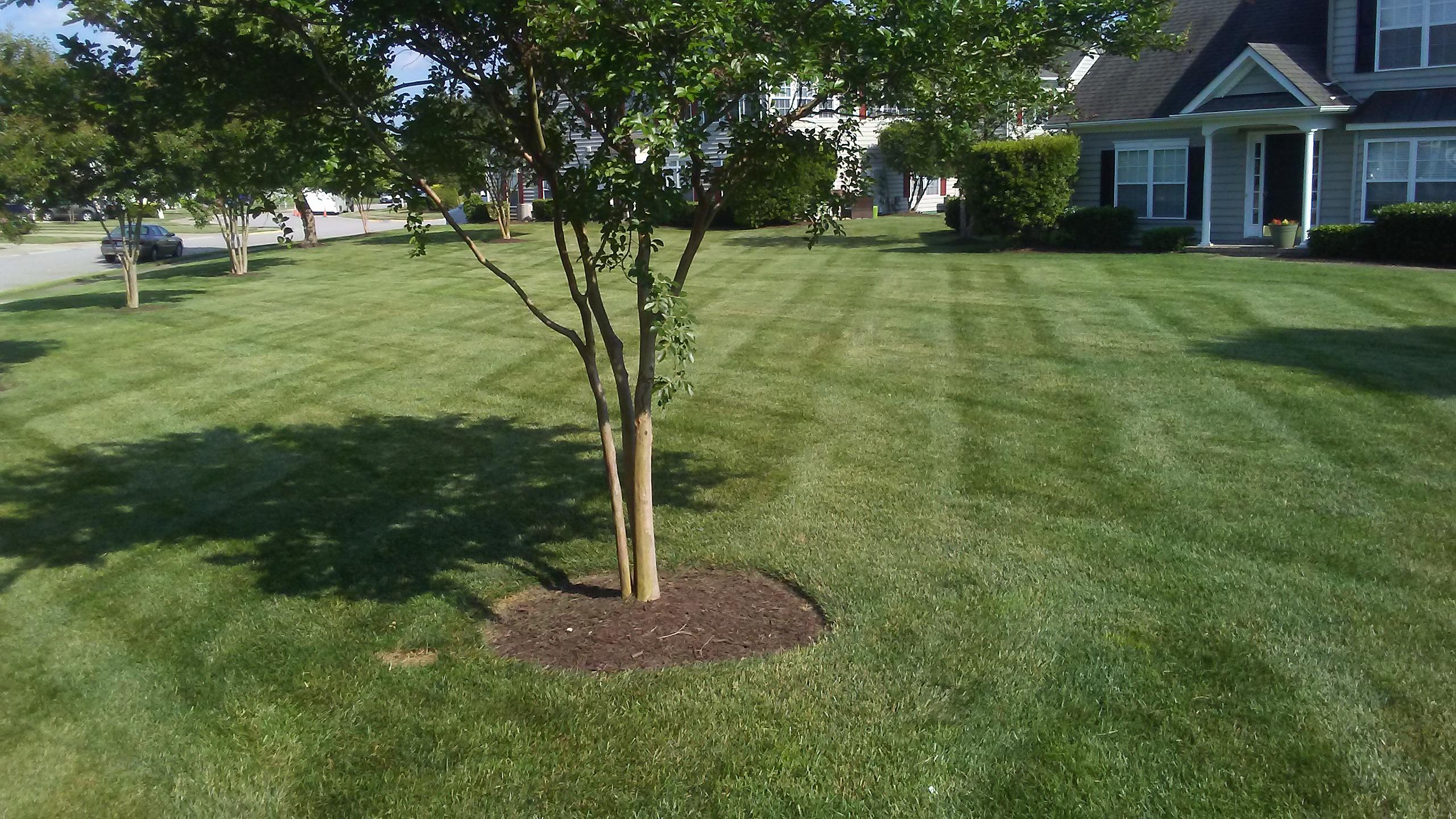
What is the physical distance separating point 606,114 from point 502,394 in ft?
20.5

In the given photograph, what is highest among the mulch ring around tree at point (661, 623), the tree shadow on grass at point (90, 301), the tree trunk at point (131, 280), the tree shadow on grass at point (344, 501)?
the tree trunk at point (131, 280)

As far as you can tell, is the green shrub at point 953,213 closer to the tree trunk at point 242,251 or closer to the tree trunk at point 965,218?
the tree trunk at point 965,218

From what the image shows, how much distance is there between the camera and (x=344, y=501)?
860 cm

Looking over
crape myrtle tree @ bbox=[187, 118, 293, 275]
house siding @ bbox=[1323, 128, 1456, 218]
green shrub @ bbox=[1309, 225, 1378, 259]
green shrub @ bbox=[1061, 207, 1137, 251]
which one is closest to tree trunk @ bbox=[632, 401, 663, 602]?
crape myrtle tree @ bbox=[187, 118, 293, 275]

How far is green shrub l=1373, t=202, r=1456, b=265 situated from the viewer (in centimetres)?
1889

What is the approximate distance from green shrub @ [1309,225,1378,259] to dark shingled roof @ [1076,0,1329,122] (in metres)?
4.75

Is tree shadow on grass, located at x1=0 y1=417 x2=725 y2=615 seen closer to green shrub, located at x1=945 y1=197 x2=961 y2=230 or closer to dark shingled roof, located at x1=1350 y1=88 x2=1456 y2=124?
green shrub, located at x1=945 y1=197 x2=961 y2=230

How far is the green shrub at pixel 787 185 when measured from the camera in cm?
623

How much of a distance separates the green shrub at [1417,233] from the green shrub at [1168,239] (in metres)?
3.49

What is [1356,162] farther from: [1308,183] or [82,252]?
[82,252]

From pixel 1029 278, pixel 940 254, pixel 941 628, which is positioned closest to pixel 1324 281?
pixel 1029 278

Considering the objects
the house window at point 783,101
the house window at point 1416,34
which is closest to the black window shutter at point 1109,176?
the house window at point 1416,34

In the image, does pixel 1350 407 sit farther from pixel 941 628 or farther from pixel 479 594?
pixel 479 594

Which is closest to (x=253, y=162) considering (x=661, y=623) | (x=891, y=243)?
(x=661, y=623)
